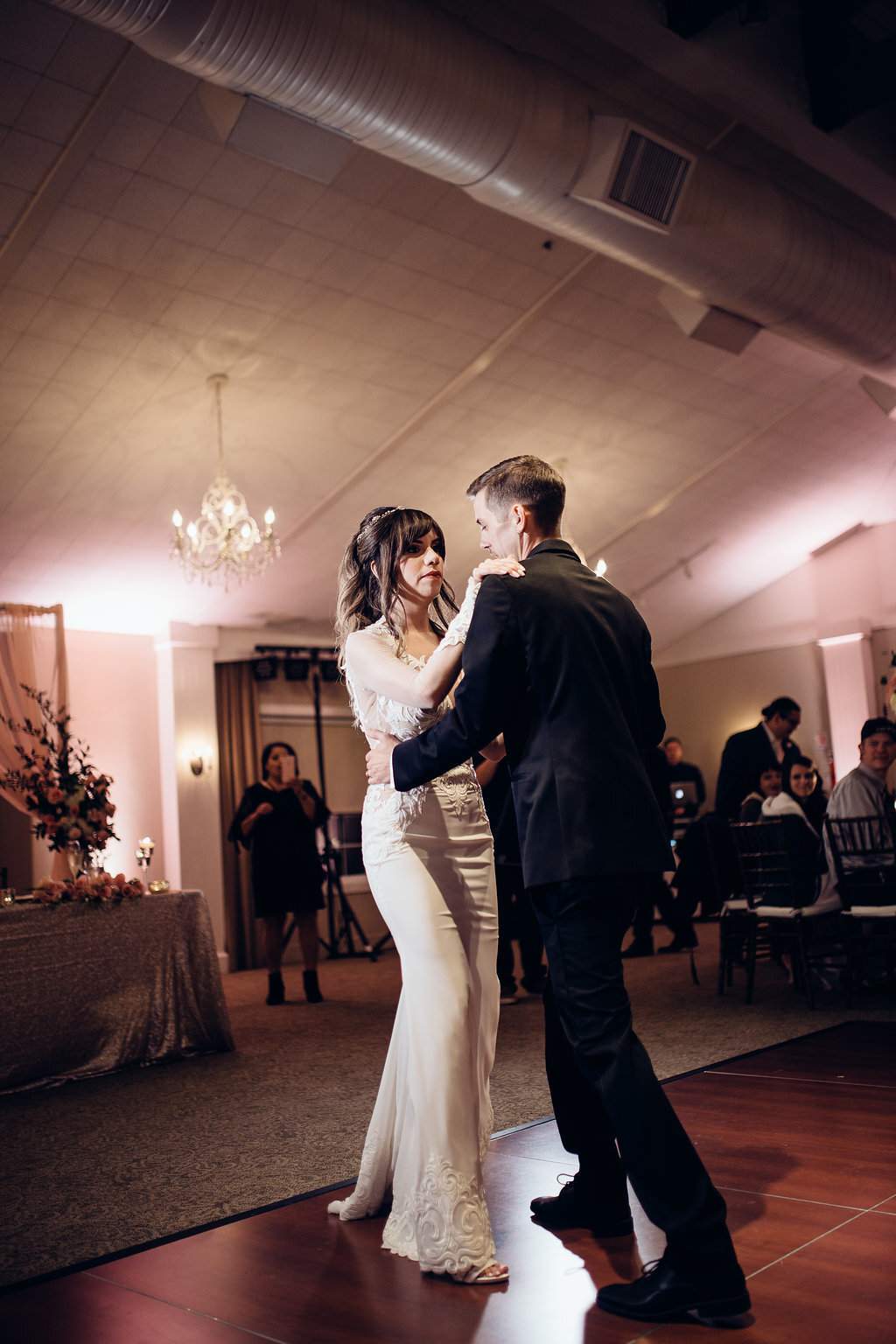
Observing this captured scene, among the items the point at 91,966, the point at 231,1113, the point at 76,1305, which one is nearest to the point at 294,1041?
the point at 91,966

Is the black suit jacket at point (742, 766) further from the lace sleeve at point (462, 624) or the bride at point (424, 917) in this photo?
the lace sleeve at point (462, 624)

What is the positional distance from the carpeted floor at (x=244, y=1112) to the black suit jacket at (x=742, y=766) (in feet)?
4.44

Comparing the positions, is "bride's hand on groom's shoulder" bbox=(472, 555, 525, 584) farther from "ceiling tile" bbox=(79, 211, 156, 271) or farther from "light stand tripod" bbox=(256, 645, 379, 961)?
"light stand tripod" bbox=(256, 645, 379, 961)

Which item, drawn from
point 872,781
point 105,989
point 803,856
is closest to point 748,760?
point 803,856

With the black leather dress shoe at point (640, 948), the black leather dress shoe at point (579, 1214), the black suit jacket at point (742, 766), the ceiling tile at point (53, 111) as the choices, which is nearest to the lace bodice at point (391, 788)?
the black leather dress shoe at point (579, 1214)

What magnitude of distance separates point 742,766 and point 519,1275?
591 cm

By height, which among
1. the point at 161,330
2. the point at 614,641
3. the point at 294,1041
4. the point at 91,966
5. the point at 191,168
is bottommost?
the point at 294,1041

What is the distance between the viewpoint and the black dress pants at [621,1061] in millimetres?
1804

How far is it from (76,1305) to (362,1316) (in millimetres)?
606

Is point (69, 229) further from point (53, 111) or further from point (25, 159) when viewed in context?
point (53, 111)

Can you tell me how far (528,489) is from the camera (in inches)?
84.8

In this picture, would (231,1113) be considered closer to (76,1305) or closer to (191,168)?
(76,1305)

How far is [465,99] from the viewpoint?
14.7 ft

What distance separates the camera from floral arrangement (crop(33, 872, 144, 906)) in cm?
490
